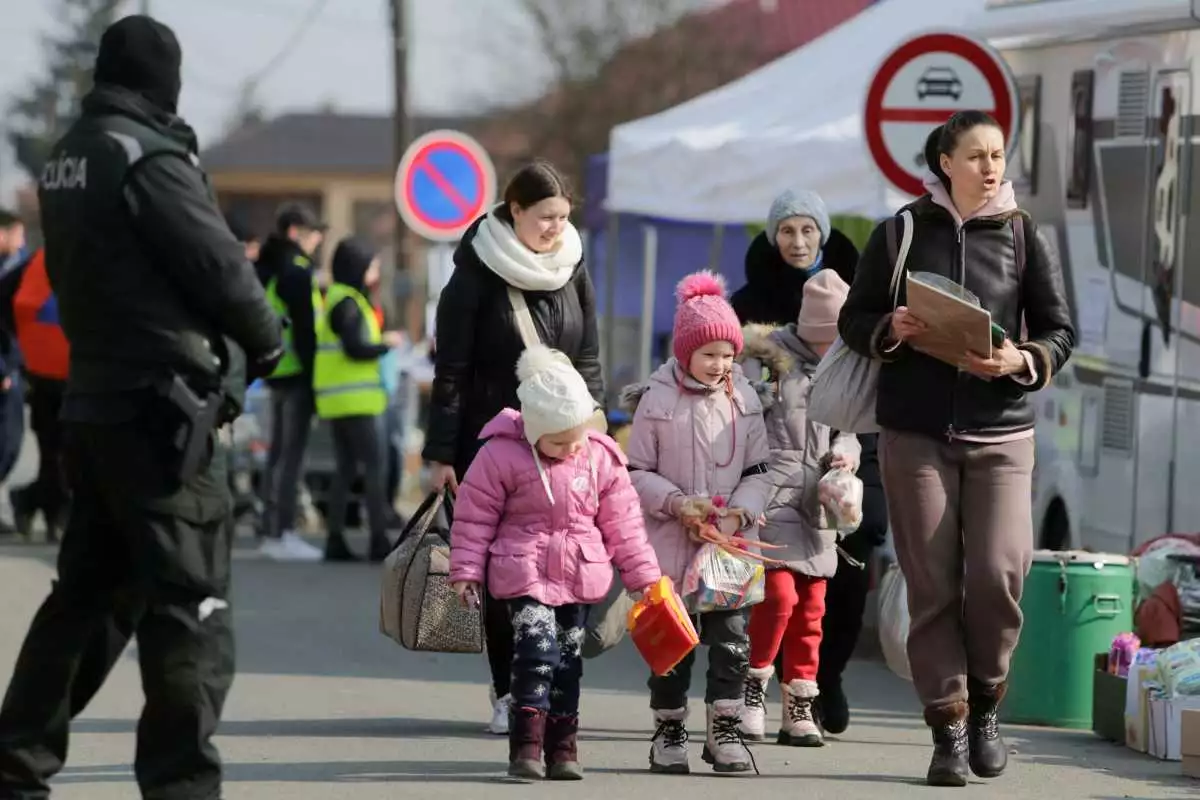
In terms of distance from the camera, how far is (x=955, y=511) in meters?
8.37

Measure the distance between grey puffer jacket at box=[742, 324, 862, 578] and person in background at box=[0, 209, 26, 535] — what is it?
879cm

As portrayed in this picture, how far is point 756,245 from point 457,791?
2.85m

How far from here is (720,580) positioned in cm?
865

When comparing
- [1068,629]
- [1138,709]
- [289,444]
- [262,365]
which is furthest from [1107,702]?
[289,444]

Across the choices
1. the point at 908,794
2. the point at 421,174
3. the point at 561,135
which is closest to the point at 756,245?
the point at 908,794

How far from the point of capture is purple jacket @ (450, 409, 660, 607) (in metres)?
8.23

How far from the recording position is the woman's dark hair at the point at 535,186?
356 inches

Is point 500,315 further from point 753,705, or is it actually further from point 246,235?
point 246,235

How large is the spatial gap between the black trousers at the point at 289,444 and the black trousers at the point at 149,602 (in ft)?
32.4

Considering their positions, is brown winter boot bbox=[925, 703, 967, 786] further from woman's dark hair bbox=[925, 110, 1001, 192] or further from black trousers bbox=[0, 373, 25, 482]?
black trousers bbox=[0, 373, 25, 482]

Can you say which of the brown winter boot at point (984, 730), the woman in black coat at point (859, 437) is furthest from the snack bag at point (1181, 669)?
the woman in black coat at point (859, 437)

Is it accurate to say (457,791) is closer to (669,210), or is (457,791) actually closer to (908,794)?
(908,794)

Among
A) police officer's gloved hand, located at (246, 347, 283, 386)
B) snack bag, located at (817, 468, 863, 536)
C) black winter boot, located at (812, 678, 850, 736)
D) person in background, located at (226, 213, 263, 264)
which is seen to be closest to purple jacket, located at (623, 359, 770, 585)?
snack bag, located at (817, 468, 863, 536)

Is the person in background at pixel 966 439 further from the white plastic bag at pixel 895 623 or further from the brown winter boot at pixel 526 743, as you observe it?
the brown winter boot at pixel 526 743
